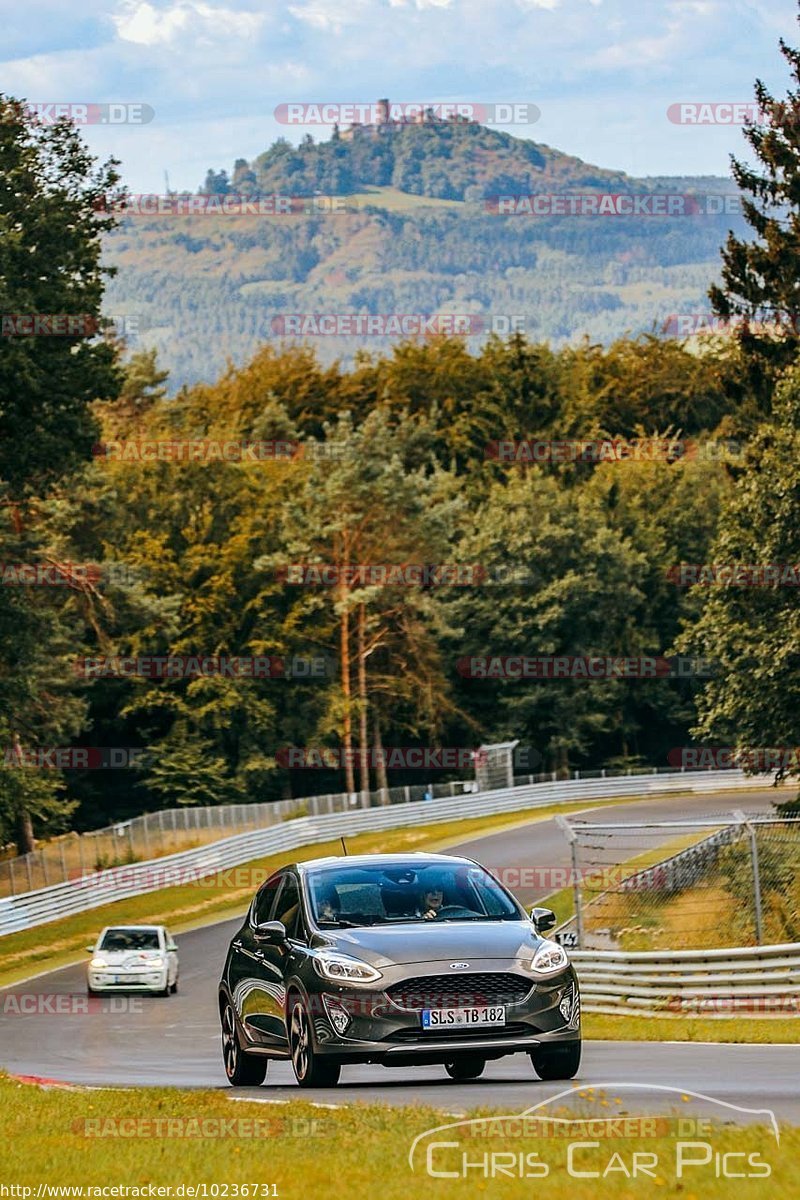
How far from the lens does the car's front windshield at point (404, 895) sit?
1362 centimetres

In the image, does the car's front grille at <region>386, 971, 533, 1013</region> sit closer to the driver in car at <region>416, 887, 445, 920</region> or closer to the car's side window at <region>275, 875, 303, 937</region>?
the driver in car at <region>416, 887, 445, 920</region>

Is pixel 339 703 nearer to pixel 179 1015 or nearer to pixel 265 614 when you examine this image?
pixel 265 614

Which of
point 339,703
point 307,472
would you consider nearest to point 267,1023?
point 339,703

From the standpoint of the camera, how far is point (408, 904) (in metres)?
13.7

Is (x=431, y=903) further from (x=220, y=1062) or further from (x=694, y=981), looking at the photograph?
(x=694, y=981)

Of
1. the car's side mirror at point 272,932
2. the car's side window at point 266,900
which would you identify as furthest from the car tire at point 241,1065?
the car's side mirror at point 272,932

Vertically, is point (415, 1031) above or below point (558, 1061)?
above

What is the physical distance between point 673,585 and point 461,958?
83.1 meters

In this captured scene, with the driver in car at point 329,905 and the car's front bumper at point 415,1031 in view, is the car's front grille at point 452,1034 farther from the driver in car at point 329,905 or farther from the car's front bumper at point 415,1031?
the driver in car at point 329,905

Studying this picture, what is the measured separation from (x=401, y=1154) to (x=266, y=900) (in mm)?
5957

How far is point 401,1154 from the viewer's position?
9070 millimetres

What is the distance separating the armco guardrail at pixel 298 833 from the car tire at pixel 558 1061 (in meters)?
35.5

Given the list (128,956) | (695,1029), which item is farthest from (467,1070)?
(128,956)

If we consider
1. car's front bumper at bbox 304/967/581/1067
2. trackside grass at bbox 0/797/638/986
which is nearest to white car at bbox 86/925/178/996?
trackside grass at bbox 0/797/638/986
